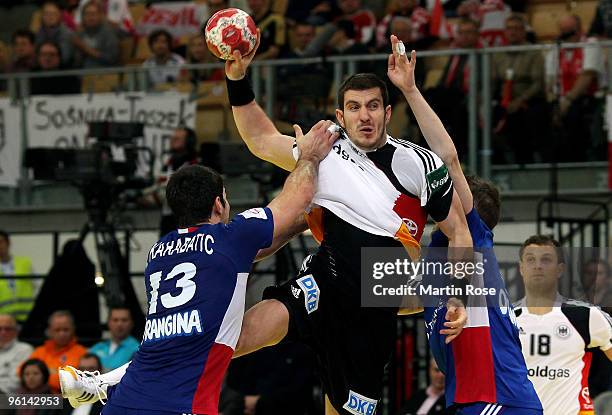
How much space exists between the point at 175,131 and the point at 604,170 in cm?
433

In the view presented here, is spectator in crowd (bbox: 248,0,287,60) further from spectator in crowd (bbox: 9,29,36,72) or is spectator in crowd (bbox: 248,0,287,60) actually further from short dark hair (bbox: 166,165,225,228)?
short dark hair (bbox: 166,165,225,228)

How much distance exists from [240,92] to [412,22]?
22.5 ft

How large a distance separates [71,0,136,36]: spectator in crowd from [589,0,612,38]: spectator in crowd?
571cm

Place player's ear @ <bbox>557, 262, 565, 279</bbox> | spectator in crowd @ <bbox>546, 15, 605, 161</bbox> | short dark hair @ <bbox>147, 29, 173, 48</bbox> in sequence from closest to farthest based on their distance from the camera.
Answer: player's ear @ <bbox>557, 262, 565, 279</bbox> → spectator in crowd @ <bbox>546, 15, 605, 161</bbox> → short dark hair @ <bbox>147, 29, 173, 48</bbox>

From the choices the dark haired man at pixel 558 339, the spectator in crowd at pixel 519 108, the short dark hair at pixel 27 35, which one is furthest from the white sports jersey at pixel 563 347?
the short dark hair at pixel 27 35

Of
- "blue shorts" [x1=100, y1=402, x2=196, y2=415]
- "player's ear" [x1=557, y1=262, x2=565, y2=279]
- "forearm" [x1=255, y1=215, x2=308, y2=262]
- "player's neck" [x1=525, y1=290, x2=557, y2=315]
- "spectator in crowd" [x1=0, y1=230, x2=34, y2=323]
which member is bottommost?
"spectator in crowd" [x1=0, y1=230, x2=34, y2=323]

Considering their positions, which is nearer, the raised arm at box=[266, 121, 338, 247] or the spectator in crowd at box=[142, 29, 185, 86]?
the raised arm at box=[266, 121, 338, 247]

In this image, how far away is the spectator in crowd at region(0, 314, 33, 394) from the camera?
12969mm

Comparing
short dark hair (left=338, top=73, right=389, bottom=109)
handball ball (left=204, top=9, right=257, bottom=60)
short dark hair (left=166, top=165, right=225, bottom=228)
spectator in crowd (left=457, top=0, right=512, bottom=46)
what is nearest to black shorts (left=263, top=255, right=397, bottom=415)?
short dark hair (left=166, top=165, right=225, bottom=228)

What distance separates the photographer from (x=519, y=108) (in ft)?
43.1

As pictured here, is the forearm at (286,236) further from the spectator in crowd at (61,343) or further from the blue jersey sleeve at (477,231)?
the spectator in crowd at (61,343)

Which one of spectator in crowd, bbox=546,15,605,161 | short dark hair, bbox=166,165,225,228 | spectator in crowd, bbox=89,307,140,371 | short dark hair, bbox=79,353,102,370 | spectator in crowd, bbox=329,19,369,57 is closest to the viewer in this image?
short dark hair, bbox=166,165,225,228

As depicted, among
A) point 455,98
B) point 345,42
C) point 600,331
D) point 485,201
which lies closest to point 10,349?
point 345,42

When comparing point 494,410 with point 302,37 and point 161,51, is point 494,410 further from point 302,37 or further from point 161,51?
point 161,51
